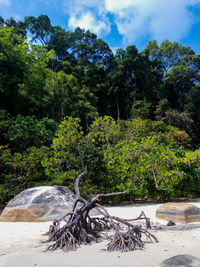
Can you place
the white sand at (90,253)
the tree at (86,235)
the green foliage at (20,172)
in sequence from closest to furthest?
the white sand at (90,253)
the tree at (86,235)
the green foliage at (20,172)

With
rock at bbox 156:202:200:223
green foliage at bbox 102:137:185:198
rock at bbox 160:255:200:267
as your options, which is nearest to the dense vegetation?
green foliage at bbox 102:137:185:198

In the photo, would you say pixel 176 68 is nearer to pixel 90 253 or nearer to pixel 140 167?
pixel 140 167

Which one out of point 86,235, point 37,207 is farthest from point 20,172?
point 86,235

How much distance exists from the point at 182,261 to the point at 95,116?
61.9ft

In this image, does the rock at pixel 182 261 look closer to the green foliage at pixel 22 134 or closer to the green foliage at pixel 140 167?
the green foliage at pixel 140 167

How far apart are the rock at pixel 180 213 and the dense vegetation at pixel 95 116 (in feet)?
5.96

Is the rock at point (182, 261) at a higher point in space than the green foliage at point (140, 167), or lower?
lower

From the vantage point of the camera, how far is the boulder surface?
7094mm

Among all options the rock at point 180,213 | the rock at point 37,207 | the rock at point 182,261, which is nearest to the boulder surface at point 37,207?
the rock at point 37,207

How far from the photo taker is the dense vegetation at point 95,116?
10.5m

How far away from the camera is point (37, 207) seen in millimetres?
7211

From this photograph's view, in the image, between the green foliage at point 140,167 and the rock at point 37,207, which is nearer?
the rock at point 37,207

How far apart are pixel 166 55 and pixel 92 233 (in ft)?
123

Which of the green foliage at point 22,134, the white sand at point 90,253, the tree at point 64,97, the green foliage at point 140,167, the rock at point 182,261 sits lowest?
the rock at point 182,261
